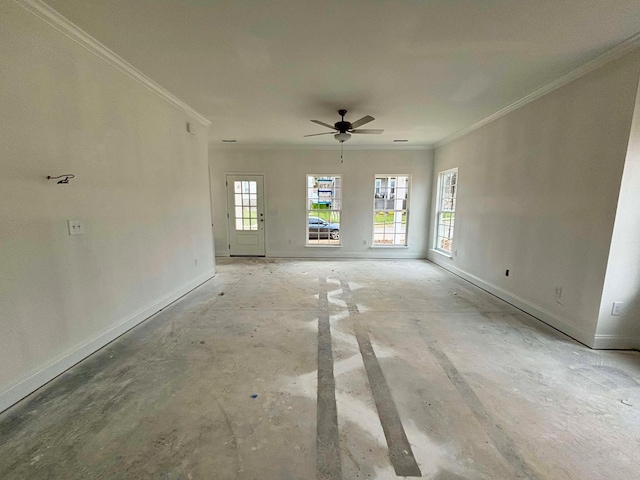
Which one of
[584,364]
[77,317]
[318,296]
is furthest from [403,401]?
[77,317]

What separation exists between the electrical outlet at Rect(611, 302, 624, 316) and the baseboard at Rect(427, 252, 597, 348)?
0.29m

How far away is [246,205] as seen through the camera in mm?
6586

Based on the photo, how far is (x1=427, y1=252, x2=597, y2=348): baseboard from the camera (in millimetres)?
2631

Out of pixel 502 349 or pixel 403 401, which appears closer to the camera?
pixel 403 401

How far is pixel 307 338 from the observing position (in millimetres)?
2711

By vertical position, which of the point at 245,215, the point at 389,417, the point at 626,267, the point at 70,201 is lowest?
the point at 389,417

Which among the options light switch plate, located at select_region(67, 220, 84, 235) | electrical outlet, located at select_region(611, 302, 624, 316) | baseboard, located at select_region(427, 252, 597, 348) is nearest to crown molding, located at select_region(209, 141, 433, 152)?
baseboard, located at select_region(427, 252, 597, 348)

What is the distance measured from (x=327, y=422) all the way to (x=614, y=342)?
2808 millimetres

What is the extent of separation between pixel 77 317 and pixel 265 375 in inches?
63.9

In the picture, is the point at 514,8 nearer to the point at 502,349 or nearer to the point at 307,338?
the point at 502,349

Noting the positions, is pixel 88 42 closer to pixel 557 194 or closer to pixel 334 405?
pixel 334 405

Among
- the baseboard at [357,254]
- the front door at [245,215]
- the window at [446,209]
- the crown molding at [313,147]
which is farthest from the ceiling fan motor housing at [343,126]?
the baseboard at [357,254]

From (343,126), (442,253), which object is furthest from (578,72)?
(442,253)

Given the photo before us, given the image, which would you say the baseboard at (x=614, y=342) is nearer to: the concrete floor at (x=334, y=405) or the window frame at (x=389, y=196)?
the concrete floor at (x=334, y=405)
